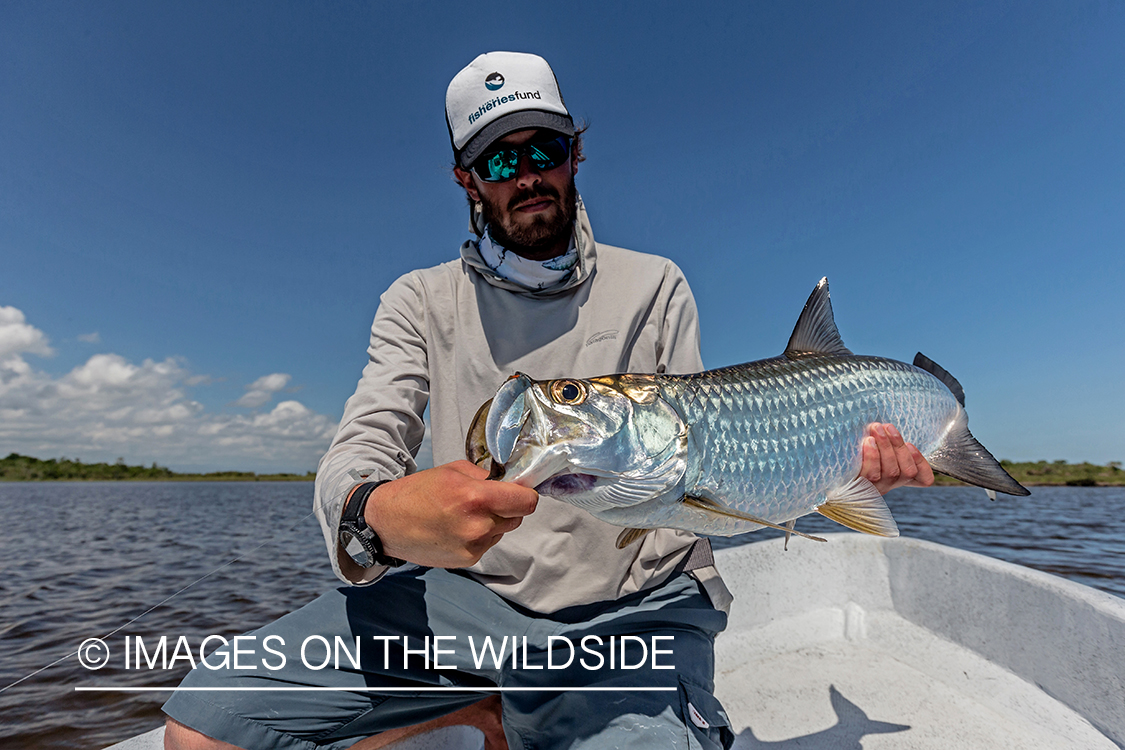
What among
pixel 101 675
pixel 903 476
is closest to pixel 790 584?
pixel 903 476

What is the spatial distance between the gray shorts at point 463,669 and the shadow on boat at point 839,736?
1.44 m

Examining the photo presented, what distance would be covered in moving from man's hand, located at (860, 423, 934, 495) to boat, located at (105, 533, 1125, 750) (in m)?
1.83

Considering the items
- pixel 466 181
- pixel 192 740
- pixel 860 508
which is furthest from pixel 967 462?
pixel 192 740

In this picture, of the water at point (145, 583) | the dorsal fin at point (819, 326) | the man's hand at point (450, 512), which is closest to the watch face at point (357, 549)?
the man's hand at point (450, 512)

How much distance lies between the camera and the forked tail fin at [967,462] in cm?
245

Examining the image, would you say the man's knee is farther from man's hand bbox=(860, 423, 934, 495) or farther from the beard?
man's hand bbox=(860, 423, 934, 495)

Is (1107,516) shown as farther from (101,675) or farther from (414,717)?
(101,675)

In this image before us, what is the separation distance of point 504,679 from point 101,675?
5.49 m

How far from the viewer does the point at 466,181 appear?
323cm

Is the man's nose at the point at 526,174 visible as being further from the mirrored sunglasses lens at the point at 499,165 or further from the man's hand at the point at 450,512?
the man's hand at the point at 450,512

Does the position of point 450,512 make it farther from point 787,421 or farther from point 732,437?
point 787,421

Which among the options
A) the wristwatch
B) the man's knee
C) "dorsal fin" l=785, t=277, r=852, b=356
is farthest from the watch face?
"dorsal fin" l=785, t=277, r=852, b=356

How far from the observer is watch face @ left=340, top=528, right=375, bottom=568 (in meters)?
1.58

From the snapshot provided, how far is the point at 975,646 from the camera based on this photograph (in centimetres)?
383
